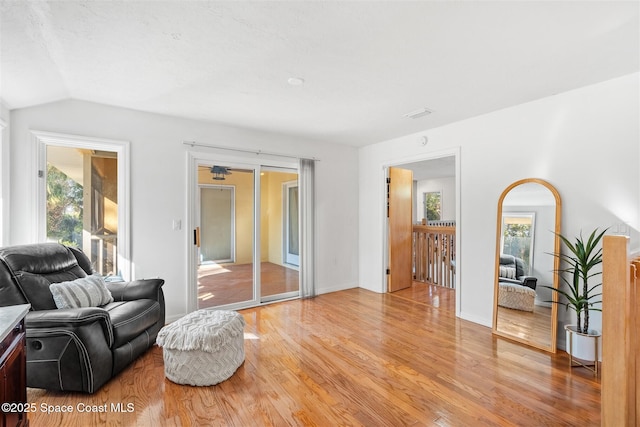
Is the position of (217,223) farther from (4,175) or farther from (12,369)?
(12,369)

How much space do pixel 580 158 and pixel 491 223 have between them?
1.03 meters

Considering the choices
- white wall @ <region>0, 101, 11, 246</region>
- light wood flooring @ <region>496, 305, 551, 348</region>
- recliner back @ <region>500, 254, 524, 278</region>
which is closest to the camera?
white wall @ <region>0, 101, 11, 246</region>

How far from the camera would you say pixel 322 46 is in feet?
7.00

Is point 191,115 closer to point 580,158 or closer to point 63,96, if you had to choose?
point 63,96

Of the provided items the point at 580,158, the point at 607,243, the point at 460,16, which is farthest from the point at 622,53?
the point at 607,243

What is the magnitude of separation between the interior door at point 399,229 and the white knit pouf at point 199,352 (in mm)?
3200

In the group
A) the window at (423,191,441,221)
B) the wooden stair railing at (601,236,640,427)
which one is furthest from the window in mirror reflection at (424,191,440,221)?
the wooden stair railing at (601,236,640,427)

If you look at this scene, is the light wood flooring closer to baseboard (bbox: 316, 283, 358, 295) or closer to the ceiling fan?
baseboard (bbox: 316, 283, 358, 295)

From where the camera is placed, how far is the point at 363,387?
228cm

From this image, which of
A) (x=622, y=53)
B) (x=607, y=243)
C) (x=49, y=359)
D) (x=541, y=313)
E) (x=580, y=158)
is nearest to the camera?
(x=607, y=243)

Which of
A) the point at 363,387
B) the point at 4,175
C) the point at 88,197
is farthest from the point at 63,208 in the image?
the point at 363,387

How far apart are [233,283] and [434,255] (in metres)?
3.52

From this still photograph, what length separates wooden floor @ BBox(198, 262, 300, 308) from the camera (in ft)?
13.0

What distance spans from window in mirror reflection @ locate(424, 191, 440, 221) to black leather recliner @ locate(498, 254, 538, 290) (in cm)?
554
